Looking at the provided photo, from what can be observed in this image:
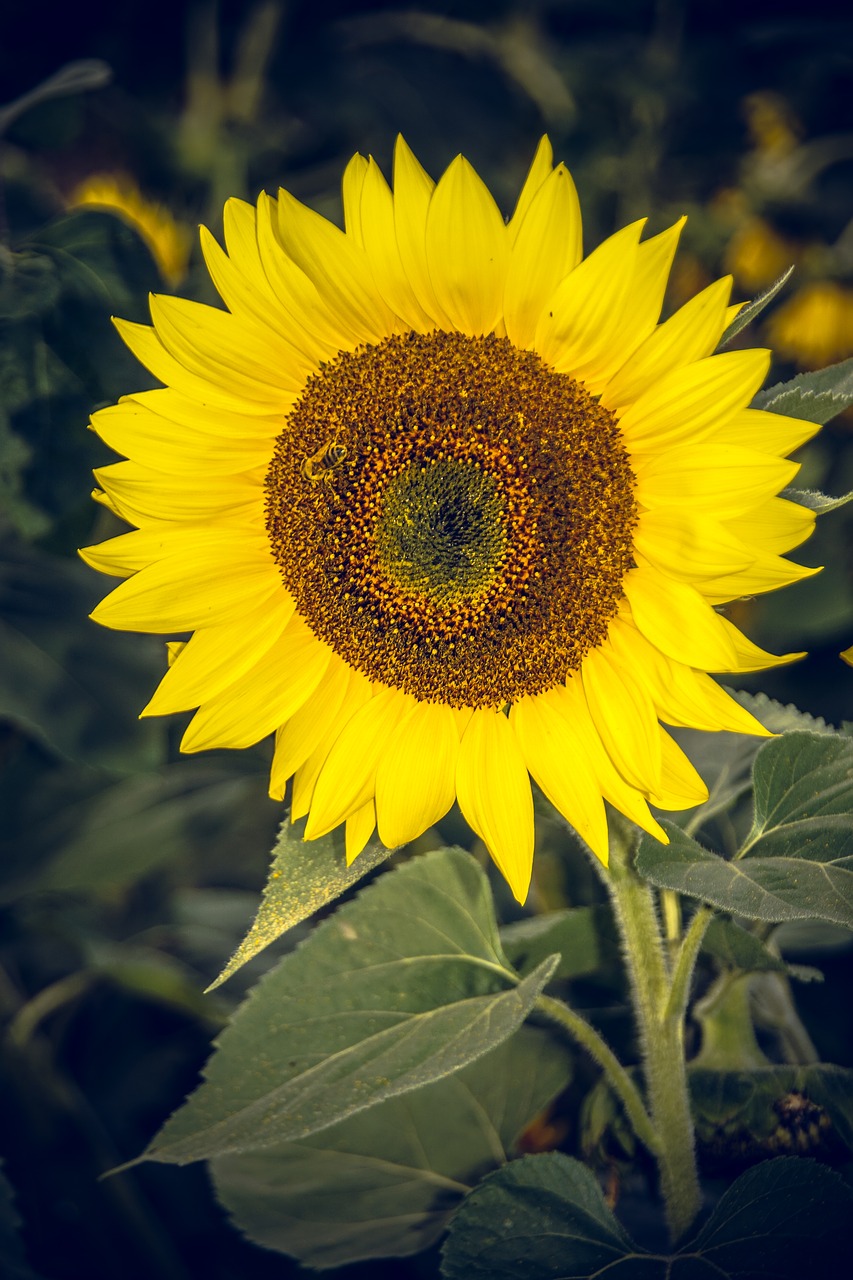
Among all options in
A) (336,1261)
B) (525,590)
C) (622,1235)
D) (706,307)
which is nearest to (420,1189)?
(336,1261)

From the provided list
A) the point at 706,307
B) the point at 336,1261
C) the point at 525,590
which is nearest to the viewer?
the point at 706,307

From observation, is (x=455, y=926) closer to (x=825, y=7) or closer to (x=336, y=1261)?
(x=336, y=1261)

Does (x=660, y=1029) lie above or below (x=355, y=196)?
below

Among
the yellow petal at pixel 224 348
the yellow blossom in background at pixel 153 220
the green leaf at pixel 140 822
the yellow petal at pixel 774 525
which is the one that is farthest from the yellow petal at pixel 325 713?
the yellow blossom in background at pixel 153 220

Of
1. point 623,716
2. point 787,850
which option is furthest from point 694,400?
point 787,850

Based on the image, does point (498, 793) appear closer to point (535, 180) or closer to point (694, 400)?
point (694, 400)

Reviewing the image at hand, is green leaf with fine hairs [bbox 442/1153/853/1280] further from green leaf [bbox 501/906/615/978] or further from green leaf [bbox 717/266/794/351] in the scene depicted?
green leaf [bbox 717/266/794/351]

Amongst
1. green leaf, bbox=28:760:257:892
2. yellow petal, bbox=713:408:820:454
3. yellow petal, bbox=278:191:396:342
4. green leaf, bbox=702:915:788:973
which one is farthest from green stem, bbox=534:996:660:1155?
green leaf, bbox=28:760:257:892
